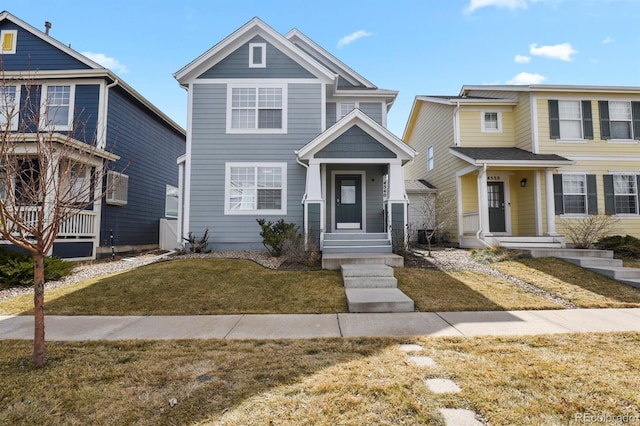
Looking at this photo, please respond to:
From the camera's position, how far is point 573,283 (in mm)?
7582

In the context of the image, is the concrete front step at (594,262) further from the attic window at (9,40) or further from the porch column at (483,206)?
the attic window at (9,40)

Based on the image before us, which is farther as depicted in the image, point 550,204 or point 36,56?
point 36,56

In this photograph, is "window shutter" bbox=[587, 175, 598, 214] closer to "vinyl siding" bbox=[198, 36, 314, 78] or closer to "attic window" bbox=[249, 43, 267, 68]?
"vinyl siding" bbox=[198, 36, 314, 78]

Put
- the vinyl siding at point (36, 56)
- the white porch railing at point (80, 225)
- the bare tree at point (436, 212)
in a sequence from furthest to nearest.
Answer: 1. the bare tree at point (436, 212)
2. the vinyl siding at point (36, 56)
3. the white porch railing at point (80, 225)

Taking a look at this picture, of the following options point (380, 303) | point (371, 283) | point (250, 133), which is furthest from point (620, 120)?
point (250, 133)

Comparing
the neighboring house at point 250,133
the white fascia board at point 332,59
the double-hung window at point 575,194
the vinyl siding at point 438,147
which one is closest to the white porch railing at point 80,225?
the neighboring house at point 250,133

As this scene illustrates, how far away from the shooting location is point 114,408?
266 cm

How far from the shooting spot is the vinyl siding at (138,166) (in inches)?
513

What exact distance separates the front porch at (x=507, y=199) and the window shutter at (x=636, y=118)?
3.94 metres

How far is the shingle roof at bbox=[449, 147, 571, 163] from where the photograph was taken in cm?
1195

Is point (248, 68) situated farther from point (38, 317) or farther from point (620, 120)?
point (620, 120)

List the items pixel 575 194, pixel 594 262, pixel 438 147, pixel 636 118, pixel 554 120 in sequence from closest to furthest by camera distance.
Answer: pixel 594 262 → pixel 575 194 → pixel 554 120 → pixel 636 118 → pixel 438 147

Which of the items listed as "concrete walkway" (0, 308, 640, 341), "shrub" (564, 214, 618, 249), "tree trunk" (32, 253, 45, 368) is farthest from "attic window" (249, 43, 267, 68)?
"shrub" (564, 214, 618, 249)

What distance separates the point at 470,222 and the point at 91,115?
15.3 meters
